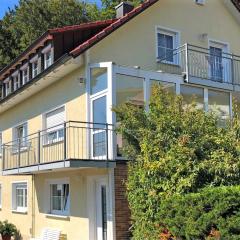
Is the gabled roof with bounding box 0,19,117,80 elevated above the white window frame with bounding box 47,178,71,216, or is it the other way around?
the gabled roof with bounding box 0,19,117,80

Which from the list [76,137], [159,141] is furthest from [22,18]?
[159,141]

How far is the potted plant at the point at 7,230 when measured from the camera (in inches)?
835

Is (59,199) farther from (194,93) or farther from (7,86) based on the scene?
(7,86)

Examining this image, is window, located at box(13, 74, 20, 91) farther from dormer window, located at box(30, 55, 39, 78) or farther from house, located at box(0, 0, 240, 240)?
dormer window, located at box(30, 55, 39, 78)

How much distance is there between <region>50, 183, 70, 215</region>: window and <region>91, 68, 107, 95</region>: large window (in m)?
3.91

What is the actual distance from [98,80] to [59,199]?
5.16m

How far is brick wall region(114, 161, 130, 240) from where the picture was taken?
14.6m

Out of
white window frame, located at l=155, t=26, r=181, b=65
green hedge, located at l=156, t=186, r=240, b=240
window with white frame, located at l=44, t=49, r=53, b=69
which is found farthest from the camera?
window with white frame, located at l=44, t=49, r=53, b=69

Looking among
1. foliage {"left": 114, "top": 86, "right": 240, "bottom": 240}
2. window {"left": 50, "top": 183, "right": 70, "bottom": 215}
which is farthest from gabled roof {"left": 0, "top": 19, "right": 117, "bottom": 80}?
foliage {"left": 114, "top": 86, "right": 240, "bottom": 240}

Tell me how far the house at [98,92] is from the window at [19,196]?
5 centimetres

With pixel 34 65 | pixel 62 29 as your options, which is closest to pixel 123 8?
pixel 62 29

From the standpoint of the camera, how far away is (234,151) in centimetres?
1217

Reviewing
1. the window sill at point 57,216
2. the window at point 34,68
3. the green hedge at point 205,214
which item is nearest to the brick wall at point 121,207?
the window sill at point 57,216

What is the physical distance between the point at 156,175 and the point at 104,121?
3.87 metres
